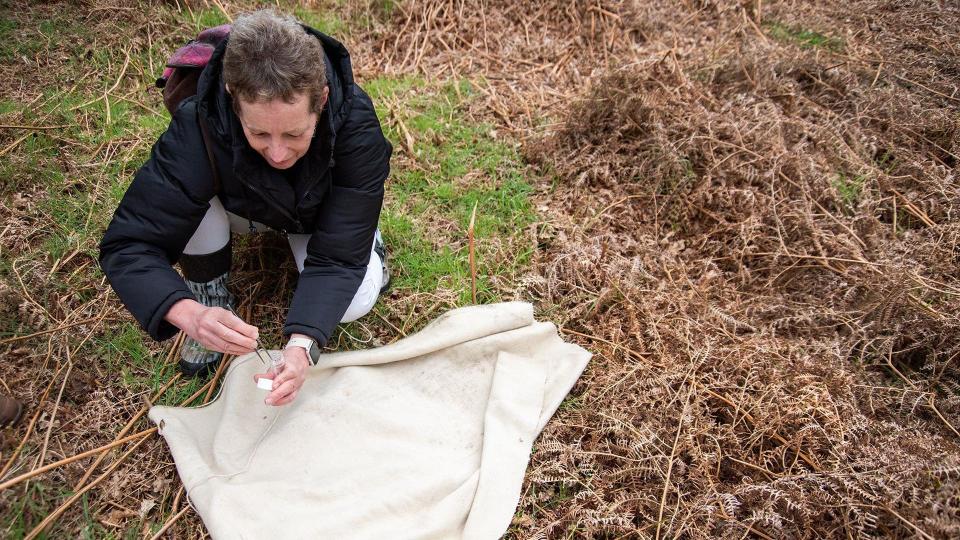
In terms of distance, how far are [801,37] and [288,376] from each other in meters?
4.24

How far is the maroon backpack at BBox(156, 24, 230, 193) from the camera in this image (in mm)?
1855

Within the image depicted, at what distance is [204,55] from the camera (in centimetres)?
188

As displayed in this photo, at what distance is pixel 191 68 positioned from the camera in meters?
1.89

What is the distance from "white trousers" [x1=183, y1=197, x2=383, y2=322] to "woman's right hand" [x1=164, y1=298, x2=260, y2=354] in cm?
38

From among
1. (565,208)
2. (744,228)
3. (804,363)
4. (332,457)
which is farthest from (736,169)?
(332,457)

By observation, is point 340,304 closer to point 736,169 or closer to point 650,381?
point 650,381

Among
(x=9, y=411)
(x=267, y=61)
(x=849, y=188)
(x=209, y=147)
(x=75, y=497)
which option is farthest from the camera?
(x=849, y=188)

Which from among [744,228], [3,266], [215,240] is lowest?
[3,266]

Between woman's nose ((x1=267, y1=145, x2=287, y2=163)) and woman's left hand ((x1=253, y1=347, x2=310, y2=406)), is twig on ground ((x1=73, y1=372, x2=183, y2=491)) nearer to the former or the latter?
woman's left hand ((x1=253, y1=347, x2=310, y2=406))

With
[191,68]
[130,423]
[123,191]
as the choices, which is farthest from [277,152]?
[123,191]

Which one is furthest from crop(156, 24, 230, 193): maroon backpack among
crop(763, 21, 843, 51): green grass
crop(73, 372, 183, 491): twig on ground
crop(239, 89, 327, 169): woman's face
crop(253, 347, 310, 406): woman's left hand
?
crop(763, 21, 843, 51): green grass

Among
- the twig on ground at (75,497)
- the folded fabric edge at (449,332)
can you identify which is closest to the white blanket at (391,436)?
the folded fabric edge at (449,332)

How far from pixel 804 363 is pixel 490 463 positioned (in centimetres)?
136

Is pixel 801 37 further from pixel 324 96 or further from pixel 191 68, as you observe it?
pixel 191 68
